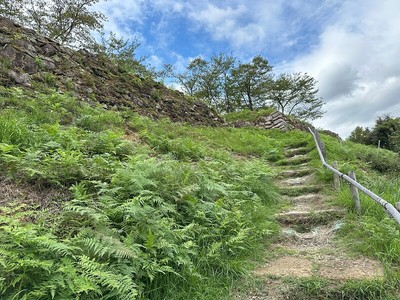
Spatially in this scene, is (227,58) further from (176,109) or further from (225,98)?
(176,109)

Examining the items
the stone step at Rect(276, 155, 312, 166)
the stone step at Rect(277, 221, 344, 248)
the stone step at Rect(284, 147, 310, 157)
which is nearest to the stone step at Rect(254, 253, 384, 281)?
the stone step at Rect(277, 221, 344, 248)

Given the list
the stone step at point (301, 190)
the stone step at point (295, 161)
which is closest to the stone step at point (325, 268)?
the stone step at point (301, 190)

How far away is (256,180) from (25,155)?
4.05 m

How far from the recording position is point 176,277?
2688 millimetres

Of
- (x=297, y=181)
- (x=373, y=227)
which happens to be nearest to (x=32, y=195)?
(x=373, y=227)

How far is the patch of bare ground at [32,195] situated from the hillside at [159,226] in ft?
0.06

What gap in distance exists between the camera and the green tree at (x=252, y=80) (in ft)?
91.7

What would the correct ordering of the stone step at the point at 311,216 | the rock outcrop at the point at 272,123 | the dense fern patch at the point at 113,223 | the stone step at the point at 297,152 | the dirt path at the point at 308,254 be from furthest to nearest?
the rock outcrop at the point at 272,123, the stone step at the point at 297,152, the stone step at the point at 311,216, the dirt path at the point at 308,254, the dense fern patch at the point at 113,223

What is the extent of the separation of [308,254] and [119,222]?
2354 mm

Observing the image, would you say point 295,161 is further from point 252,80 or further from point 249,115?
point 252,80

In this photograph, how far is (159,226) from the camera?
2.92 metres

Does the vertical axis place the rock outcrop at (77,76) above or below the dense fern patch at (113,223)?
above

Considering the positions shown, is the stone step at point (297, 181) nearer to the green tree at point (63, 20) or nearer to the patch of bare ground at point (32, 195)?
the patch of bare ground at point (32, 195)

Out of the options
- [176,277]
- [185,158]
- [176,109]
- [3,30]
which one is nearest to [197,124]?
[176,109]
